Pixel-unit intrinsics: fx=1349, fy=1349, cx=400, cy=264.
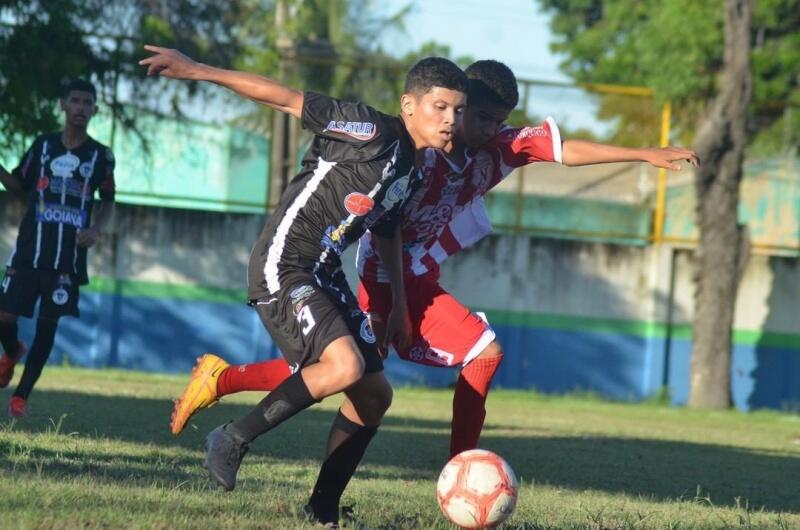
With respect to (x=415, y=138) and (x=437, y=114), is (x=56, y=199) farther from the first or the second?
(x=437, y=114)

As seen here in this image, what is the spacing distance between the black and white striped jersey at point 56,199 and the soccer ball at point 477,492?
4.47 metres

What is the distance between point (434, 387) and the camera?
73.2ft

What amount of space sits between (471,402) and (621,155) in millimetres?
1388

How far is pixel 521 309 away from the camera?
22.9 metres

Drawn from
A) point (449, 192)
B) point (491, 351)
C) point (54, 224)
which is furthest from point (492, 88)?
point (54, 224)

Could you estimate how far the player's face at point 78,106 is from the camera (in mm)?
8898

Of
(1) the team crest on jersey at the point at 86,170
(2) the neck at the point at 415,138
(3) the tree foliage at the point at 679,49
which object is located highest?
(3) the tree foliage at the point at 679,49

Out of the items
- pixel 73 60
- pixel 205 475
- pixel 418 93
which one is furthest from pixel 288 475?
pixel 73 60

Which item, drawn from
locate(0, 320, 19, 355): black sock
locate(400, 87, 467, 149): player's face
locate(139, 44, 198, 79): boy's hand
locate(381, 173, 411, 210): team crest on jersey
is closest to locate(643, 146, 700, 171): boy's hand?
locate(400, 87, 467, 149): player's face

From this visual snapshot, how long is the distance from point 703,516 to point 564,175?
1769cm

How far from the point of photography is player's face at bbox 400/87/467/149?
5754mm

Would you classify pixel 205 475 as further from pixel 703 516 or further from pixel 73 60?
pixel 73 60

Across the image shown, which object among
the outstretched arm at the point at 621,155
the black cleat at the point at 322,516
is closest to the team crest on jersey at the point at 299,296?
the black cleat at the point at 322,516

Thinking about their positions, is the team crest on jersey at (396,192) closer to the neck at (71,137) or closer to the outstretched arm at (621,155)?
the outstretched arm at (621,155)
